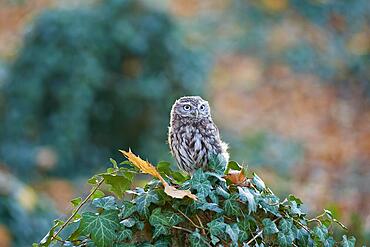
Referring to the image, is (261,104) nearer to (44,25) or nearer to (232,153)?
(232,153)

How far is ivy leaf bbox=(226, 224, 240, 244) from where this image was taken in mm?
2084

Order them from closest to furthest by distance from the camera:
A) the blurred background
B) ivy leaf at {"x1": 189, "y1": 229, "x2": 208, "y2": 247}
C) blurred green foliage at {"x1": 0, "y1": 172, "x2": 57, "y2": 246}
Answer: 1. ivy leaf at {"x1": 189, "y1": 229, "x2": 208, "y2": 247}
2. blurred green foliage at {"x1": 0, "y1": 172, "x2": 57, "y2": 246}
3. the blurred background

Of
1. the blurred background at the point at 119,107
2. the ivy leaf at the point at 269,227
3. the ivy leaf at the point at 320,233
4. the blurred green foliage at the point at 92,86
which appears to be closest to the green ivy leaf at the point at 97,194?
the ivy leaf at the point at 269,227

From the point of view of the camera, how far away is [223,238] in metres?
2.12

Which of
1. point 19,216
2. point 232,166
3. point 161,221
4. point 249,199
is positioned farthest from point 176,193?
point 19,216

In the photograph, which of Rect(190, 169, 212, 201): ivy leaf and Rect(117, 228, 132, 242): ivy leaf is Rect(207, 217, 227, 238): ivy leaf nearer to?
Rect(190, 169, 212, 201): ivy leaf

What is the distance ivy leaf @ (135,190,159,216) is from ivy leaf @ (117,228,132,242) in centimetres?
6

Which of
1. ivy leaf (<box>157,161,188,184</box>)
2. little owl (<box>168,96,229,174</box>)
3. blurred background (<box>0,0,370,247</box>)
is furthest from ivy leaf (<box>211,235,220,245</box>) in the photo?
blurred background (<box>0,0,370,247</box>)

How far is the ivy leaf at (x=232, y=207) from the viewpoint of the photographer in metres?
2.16

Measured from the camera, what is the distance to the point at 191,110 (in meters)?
3.72

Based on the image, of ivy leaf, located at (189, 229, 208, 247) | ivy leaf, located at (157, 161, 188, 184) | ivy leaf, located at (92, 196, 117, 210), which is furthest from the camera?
ivy leaf, located at (157, 161, 188, 184)

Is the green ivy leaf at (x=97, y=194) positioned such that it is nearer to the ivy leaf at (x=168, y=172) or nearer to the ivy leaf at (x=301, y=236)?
the ivy leaf at (x=168, y=172)

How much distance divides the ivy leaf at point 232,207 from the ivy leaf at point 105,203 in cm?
30

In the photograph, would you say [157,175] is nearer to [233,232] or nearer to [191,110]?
[233,232]
